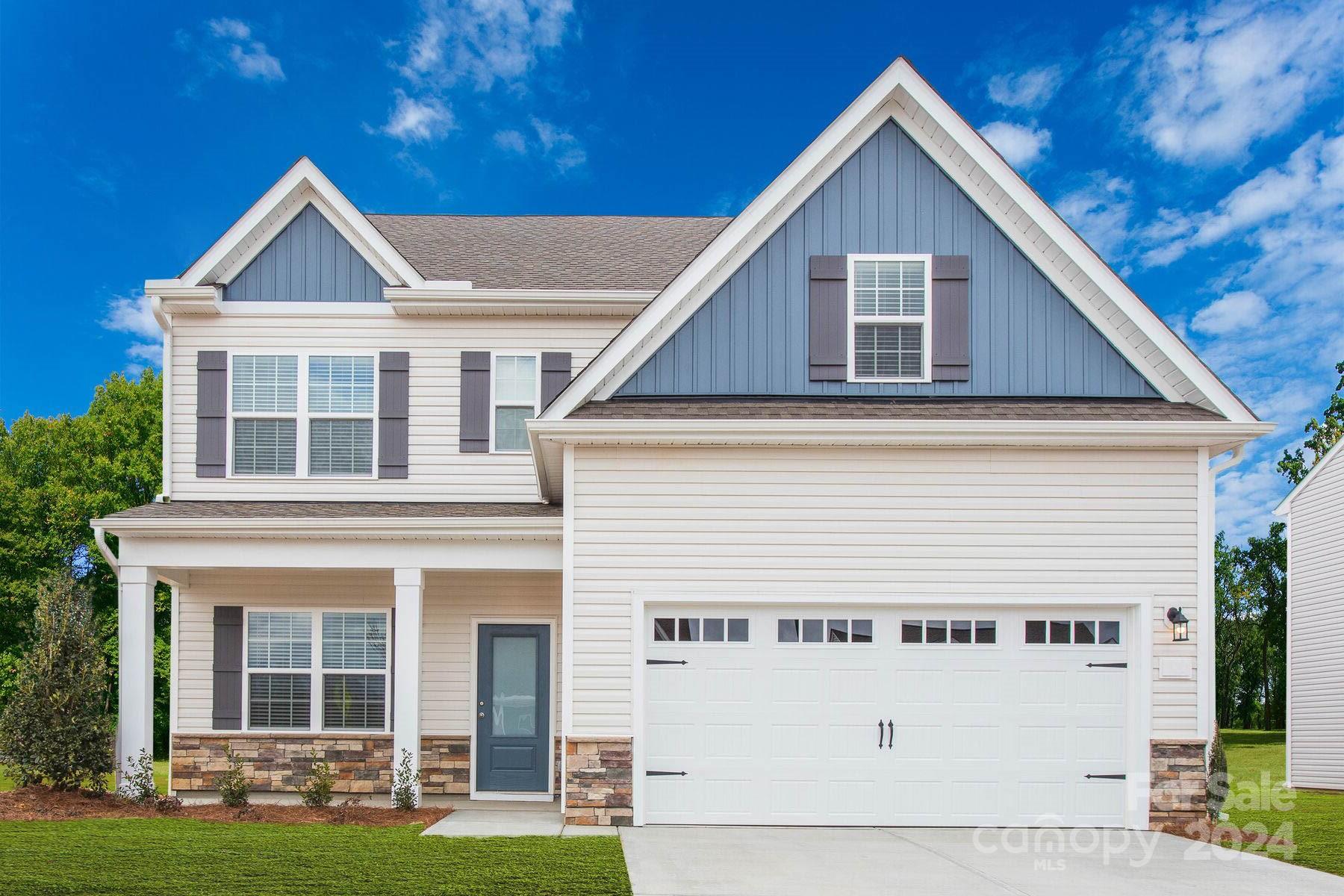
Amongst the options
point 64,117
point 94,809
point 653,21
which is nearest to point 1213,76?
point 653,21

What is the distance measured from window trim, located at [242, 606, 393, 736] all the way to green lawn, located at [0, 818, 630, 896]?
280cm

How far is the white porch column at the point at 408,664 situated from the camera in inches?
438

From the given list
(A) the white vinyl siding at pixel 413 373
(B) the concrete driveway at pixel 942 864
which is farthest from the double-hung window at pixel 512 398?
(B) the concrete driveway at pixel 942 864

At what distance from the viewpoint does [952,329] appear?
1066cm

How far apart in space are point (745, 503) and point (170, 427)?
26.2 ft

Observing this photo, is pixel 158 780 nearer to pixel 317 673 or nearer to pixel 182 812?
pixel 317 673

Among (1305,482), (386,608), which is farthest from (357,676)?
(1305,482)

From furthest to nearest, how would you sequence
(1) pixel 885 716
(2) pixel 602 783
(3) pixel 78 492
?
(3) pixel 78 492, (1) pixel 885 716, (2) pixel 602 783

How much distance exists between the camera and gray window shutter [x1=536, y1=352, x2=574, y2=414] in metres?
13.2

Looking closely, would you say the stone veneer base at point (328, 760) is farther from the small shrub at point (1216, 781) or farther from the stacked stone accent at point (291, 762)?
the small shrub at point (1216, 781)

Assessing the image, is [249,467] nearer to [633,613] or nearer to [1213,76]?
[633,613]

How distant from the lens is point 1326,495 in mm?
19719

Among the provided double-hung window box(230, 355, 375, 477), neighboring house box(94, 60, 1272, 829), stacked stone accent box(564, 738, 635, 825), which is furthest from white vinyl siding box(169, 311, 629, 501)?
stacked stone accent box(564, 738, 635, 825)

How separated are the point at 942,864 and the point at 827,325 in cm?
530
